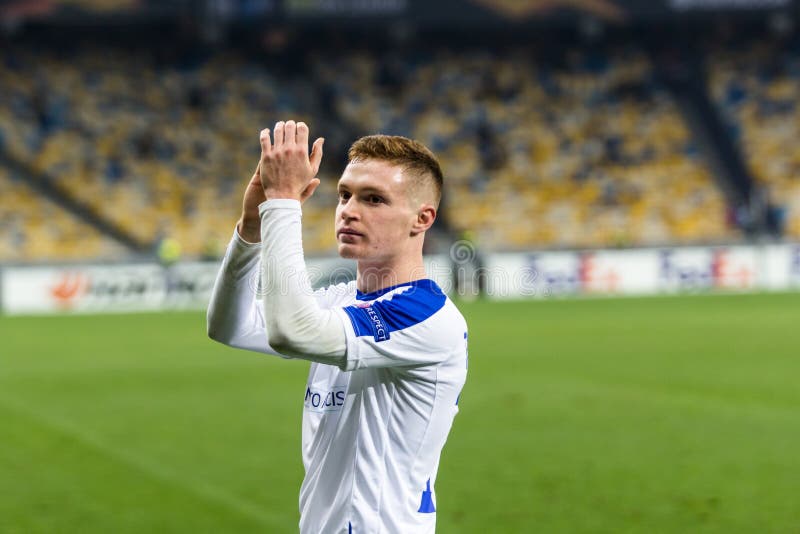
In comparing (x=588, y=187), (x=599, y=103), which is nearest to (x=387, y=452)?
(x=588, y=187)

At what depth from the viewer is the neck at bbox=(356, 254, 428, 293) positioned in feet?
10.3

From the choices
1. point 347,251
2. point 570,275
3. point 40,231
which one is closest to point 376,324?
point 347,251

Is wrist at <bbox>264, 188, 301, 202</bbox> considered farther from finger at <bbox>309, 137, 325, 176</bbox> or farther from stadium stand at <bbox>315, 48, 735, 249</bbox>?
stadium stand at <bbox>315, 48, 735, 249</bbox>

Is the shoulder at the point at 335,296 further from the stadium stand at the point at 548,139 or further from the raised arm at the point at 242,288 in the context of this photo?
the stadium stand at the point at 548,139

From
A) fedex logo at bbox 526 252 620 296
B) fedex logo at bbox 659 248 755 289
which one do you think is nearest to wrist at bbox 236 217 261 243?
fedex logo at bbox 526 252 620 296

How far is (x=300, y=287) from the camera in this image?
286 cm

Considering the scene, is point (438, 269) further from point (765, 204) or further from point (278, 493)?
→ point (278, 493)

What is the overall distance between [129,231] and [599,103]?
16.4 meters

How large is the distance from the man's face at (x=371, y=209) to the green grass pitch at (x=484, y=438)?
3.42 metres

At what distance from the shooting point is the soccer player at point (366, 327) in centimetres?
286

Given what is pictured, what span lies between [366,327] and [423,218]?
0.38 m

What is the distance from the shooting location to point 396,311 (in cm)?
306

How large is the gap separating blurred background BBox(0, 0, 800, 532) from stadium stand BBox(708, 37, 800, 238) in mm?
79

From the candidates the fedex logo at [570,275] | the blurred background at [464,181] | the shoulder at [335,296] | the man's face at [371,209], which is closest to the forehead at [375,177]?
the man's face at [371,209]
